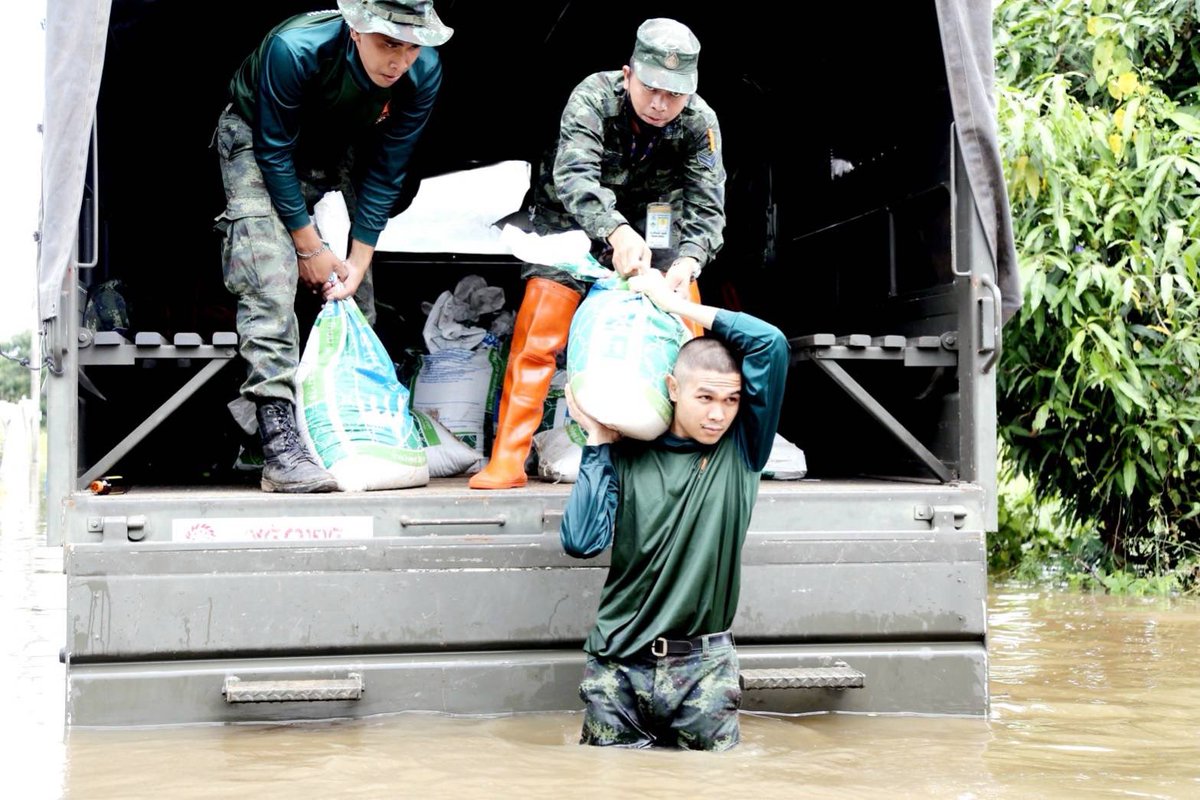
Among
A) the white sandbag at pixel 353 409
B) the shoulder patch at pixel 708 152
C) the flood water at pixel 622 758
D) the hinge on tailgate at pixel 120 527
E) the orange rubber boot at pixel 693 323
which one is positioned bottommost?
the flood water at pixel 622 758

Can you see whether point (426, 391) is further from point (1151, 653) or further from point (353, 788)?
point (1151, 653)

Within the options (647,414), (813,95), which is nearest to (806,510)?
(647,414)

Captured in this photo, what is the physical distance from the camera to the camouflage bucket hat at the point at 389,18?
391cm

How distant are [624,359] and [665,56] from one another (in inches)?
38.1

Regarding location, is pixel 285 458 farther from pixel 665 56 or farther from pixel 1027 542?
pixel 1027 542

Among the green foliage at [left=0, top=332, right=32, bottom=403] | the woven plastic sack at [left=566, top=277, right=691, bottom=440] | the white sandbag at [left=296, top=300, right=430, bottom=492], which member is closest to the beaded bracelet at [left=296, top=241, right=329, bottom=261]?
the white sandbag at [left=296, top=300, right=430, bottom=492]

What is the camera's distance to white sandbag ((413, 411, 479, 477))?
5023 millimetres

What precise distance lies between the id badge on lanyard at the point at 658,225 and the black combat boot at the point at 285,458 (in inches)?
49.6

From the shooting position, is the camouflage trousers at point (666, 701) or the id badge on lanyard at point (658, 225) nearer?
the camouflage trousers at point (666, 701)

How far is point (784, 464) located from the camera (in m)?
4.73

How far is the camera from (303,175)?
177 inches

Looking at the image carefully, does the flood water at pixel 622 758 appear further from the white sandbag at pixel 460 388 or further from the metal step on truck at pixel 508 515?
the white sandbag at pixel 460 388

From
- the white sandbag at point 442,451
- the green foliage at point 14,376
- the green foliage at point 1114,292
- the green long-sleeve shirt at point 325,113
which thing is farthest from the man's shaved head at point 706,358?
the green foliage at point 14,376

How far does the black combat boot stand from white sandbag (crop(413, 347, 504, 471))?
4.03 feet
